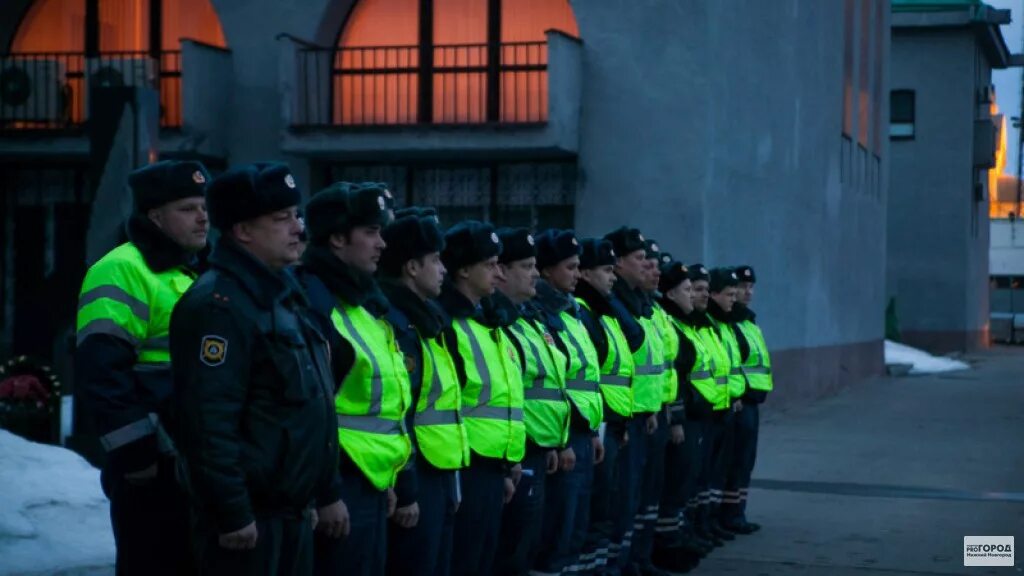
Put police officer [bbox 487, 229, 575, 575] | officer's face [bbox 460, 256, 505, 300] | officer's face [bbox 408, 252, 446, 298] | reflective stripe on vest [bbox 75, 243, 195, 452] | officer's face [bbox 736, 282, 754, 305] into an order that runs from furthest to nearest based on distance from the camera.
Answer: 1. officer's face [bbox 736, 282, 754, 305]
2. police officer [bbox 487, 229, 575, 575]
3. officer's face [bbox 460, 256, 505, 300]
4. officer's face [bbox 408, 252, 446, 298]
5. reflective stripe on vest [bbox 75, 243, 195, 452]

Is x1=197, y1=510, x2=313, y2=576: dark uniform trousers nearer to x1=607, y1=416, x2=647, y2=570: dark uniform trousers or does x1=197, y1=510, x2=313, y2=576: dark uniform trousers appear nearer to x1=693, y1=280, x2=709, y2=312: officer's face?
x1=607, y1=416, x2=647, y2=570: dark uniform trousers

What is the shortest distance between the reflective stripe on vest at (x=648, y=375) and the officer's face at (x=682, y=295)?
4.19 ft

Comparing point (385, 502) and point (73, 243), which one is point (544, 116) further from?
point (385, 502)

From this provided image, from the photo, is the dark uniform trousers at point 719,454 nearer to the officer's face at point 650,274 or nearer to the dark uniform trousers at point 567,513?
the officer's face at point 650,274

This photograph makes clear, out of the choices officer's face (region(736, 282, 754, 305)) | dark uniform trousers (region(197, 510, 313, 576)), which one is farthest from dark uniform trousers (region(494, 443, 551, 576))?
officer's face (region(736, 282, 754, 305))

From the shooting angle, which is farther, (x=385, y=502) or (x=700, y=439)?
(x=700, y=439)

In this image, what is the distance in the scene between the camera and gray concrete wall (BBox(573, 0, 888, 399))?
21500 mm

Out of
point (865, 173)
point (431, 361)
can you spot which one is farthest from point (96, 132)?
point (865, 173)

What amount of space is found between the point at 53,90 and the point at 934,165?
32605 mm

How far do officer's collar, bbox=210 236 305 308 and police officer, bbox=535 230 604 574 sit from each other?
3592mm

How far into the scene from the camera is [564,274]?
9.59m

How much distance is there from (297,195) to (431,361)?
1.73m

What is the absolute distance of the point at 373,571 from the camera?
620 centimetres

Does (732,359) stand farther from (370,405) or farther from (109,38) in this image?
(109,38)
